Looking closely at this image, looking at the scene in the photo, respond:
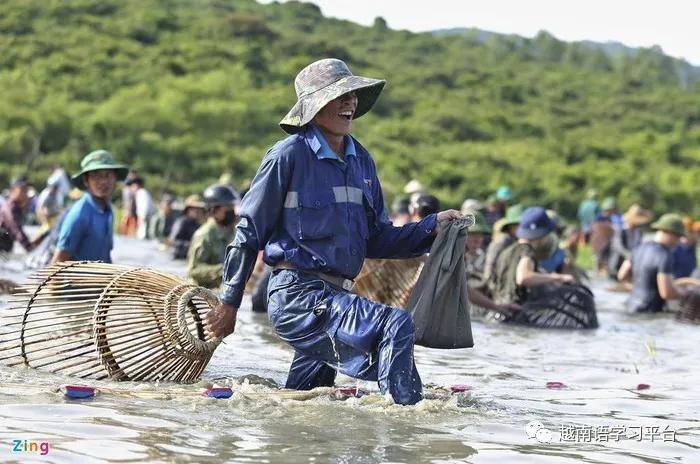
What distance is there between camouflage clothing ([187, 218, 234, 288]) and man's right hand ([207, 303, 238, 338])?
487cm

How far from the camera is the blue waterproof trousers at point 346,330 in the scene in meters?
5.54

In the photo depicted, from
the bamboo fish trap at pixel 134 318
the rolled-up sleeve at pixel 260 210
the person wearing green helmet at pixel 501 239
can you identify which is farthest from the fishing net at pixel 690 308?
the rolled-up sleeve at pixel 260 210

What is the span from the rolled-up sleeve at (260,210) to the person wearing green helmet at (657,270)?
26.9ft

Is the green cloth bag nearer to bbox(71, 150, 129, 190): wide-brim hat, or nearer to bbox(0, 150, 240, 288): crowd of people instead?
bbox(0, 150, 240, 288): crowd of people

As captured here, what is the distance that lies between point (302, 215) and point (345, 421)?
0.93 metres

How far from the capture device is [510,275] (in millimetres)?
11852

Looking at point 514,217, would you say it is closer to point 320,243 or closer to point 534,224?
point 534,224

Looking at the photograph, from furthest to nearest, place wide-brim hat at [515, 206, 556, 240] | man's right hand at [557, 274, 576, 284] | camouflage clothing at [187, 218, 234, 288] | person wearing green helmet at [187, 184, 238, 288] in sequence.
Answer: wide-brim hat at [515, 206, 556, 240], man's right hand at [557, 274, 576, 284], person wearing green helmet at [187, 184, 238, 288], camouflage clothing at [187, 218, 234, 288]

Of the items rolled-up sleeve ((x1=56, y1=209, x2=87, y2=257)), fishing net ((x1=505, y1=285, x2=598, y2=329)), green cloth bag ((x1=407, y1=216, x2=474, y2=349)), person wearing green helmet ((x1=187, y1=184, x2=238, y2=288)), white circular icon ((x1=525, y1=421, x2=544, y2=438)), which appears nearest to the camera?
white circular icon ((x1=525, y1=421, x2=544, y2=438))

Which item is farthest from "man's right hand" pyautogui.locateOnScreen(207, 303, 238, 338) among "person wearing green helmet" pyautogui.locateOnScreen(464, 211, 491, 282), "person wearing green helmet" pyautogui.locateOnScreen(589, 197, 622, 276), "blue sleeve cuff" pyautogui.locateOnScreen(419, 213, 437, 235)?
"person wearing green helmet" pyautogui.locateOnScreen(589, 197, 622, 276)

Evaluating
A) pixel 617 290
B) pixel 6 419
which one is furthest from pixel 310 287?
pixel 617 290

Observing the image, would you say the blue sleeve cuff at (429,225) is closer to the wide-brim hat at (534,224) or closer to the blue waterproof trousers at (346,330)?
the blue waterproof trousers at (346,330)

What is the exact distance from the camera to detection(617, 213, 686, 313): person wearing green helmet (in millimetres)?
13305

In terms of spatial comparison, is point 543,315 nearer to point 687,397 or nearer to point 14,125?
point 687,397
